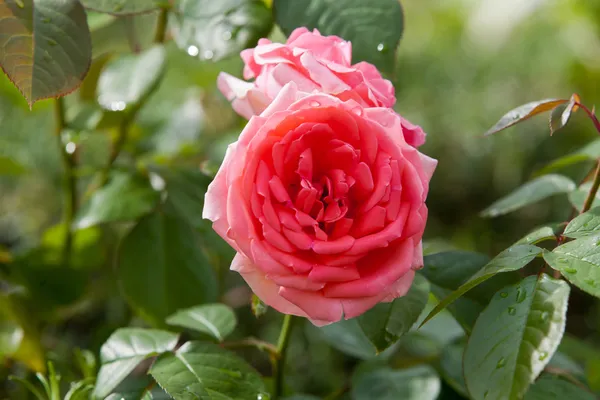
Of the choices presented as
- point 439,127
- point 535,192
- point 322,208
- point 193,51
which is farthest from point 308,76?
point 439,127

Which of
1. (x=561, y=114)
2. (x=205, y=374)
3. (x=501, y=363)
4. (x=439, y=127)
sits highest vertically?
(x=561, y=114)

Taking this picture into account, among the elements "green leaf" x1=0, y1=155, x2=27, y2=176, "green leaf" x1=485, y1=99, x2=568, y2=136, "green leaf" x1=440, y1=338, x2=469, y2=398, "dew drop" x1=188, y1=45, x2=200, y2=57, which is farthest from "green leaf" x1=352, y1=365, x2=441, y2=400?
"green leaf" x1=0, y1=155, x2=27, y2=176

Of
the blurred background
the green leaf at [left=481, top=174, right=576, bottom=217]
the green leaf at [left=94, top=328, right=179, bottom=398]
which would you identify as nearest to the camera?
the green leaf at [left=94, top=328, right=179, bottom=398]

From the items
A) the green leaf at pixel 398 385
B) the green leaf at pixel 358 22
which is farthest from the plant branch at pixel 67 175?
the green leaf at pixel 398 385

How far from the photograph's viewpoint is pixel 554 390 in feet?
1.78

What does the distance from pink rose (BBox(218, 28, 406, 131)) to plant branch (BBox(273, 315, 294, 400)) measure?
19 cm

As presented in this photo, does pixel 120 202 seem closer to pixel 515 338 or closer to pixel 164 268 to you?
pixel 164 268

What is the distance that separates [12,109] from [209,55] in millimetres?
796

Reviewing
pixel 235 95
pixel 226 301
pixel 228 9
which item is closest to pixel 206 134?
pixel 226 301

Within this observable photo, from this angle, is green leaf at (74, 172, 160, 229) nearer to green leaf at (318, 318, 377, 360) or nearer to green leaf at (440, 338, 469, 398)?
green leaf at (318, 318, 377, 360)

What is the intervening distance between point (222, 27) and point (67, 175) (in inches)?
12.5

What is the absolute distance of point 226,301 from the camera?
1.08 meters

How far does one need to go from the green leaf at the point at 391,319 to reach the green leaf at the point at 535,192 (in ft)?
0.61

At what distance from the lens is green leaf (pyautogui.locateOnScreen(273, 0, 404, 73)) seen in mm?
546
